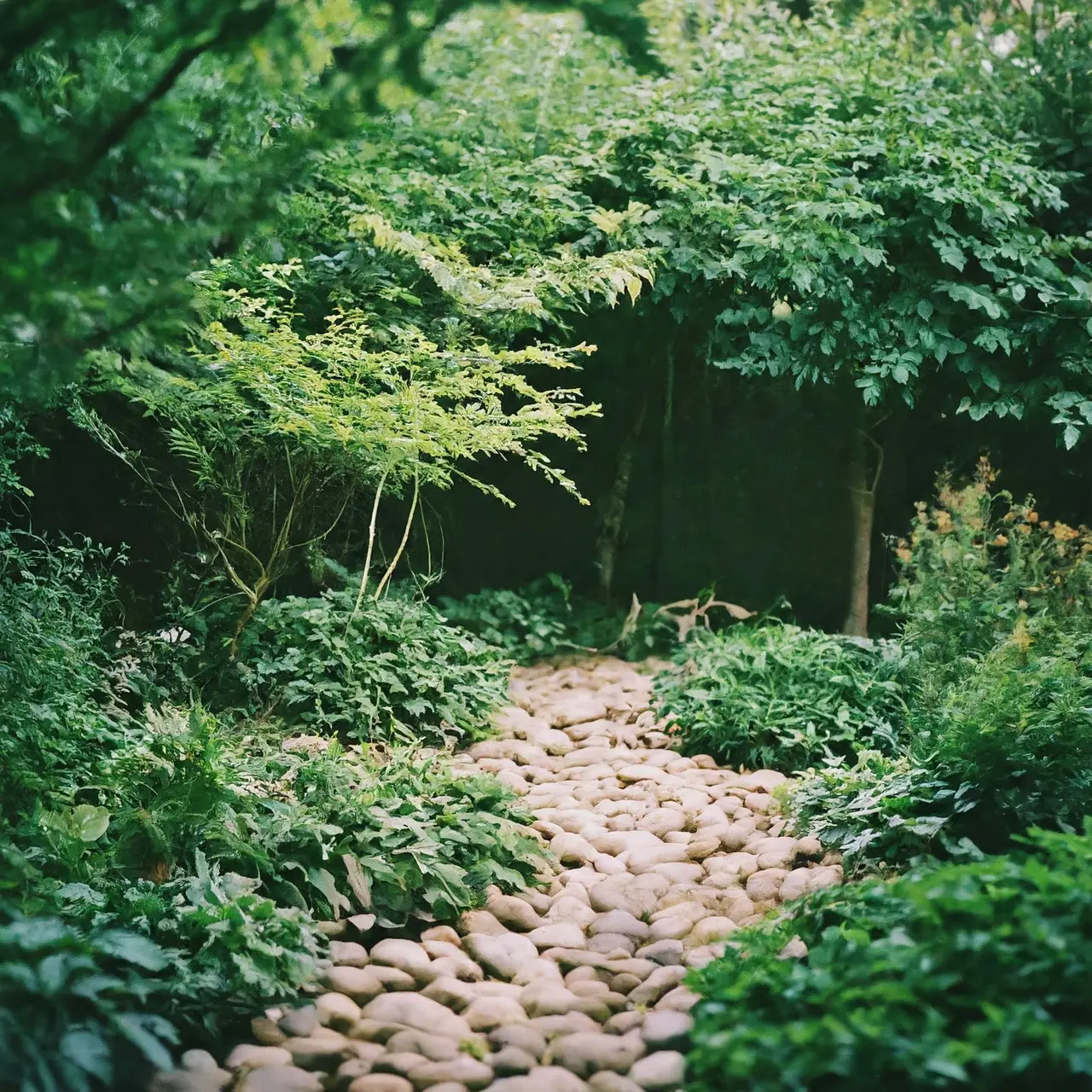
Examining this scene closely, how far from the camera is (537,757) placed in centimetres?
494

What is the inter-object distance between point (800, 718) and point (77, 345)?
3.58 metres

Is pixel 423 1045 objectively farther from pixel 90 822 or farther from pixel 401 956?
pixel 90 822

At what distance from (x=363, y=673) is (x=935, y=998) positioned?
3.35 meters

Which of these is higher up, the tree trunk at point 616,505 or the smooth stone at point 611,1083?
the tree trunk at point 616,505

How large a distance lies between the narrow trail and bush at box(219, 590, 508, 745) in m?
0.33

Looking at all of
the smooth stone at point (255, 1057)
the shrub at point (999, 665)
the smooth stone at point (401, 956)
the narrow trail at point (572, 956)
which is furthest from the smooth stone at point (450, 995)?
the shrub at point (999, 665)

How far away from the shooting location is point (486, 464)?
727 cm

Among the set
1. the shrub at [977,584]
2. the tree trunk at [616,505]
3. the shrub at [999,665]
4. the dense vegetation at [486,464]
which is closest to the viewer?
the dense vegetation at [486,464]

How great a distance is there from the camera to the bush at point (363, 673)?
15.5ft

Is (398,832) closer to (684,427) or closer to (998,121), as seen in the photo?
(684,427)

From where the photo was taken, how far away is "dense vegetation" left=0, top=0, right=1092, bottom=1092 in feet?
7.09

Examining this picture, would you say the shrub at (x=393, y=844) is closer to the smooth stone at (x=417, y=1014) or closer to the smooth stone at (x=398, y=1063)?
the smooth stone at (x=417, y=1014)

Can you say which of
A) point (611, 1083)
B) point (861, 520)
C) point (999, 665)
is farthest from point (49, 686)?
point (861, 520)

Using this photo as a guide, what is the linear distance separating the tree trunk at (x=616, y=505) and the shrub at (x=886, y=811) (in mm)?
3551
